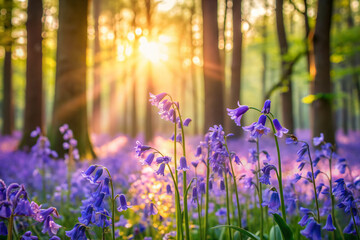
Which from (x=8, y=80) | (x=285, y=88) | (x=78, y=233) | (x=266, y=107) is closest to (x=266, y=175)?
(x=266, y=107)

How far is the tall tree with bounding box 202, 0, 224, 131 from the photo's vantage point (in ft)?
29.8

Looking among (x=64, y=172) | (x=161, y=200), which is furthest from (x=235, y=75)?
(x=161, y=200)

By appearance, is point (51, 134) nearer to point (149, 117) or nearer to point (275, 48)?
point (149, 117)

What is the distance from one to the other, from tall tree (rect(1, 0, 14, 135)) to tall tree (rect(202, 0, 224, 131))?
972 centimetres

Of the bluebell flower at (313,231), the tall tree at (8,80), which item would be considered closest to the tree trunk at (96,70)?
the tall tree at (8,80)

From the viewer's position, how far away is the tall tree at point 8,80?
14.3m

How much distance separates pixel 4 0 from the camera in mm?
13914

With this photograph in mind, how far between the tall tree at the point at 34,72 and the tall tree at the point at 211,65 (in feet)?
18.3

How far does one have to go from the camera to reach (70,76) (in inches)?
297

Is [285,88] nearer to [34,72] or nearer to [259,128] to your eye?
[34,72]

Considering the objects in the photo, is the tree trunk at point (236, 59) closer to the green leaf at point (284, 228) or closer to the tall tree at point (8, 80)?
the tall tree at point (8, 80)

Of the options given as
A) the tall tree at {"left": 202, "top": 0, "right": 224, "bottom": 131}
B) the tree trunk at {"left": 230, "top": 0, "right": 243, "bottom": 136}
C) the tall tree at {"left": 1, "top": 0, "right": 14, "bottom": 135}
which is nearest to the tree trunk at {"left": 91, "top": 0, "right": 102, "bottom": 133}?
the tall tree at {"left": 1, "top": 0, "right": 14, "bottom": 135}

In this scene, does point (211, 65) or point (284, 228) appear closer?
point (284, 228)

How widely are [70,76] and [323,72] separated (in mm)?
6861
